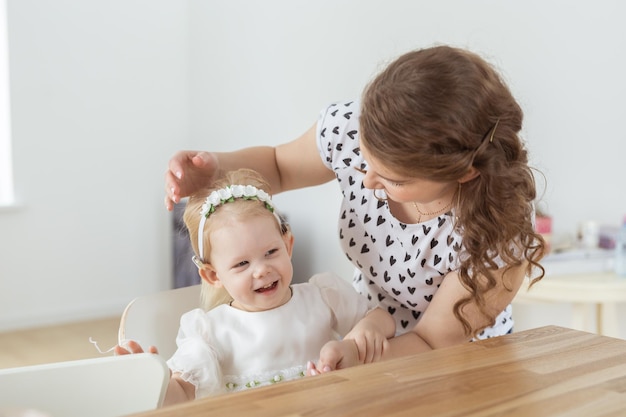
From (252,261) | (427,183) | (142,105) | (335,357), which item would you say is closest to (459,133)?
(427,183)

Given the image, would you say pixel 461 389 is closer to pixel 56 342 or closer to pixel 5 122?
pixel 56 342

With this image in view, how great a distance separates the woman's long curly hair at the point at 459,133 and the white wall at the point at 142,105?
1.92 meters

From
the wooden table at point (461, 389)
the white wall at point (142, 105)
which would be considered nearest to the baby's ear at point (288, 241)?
the wooden table at point (461, 389)

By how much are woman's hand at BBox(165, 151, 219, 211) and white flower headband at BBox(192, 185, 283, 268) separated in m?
0.06

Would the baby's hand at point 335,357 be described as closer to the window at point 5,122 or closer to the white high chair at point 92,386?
the white high chair at point 92,386

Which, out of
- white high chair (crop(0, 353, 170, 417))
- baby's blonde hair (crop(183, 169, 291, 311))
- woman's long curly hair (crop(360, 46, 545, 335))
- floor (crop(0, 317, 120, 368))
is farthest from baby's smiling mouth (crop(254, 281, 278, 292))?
floor (crop(0, 317, 120, 368))

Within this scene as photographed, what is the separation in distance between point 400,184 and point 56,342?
341 centimetres

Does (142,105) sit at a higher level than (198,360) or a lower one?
higher

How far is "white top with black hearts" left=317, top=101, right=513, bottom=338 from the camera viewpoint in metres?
1.69

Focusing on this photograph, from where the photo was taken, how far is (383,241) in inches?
70.0

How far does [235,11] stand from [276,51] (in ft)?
1.56

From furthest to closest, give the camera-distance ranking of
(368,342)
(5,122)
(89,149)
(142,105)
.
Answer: (142,105) → (89,149) → (5,122) → (368,342)

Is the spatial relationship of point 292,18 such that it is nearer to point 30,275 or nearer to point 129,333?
point 30,275

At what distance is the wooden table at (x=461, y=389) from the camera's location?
37.7 inches
